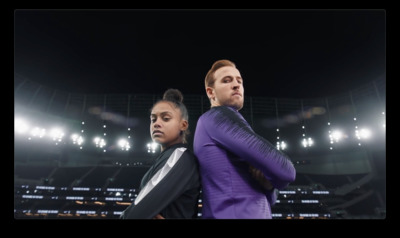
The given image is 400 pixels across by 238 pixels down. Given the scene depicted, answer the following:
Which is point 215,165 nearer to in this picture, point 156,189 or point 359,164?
point 156,189

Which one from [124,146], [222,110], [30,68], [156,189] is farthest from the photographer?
[124,146]

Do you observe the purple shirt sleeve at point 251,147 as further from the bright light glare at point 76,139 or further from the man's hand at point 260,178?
the bright light glare at point 76,139

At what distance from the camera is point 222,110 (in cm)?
151

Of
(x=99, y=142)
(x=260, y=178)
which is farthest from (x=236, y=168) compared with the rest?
(x=99, y=142)

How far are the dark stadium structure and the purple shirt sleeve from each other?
13748 mm

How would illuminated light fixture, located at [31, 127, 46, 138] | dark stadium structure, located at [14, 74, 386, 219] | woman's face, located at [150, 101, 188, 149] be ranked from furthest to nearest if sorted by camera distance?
illuminated light fixture, located at [31, 127, 46, 138] → dark stadium structure, located at [14, 74, 386, 219] → woman's face, located at [150, 101, 188, 149]

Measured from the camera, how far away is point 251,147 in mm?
1319

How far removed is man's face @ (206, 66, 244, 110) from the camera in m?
1.66

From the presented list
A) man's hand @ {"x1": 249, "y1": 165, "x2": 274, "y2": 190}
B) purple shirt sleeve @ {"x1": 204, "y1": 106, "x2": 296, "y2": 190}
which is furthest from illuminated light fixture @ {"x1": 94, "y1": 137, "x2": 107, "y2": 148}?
man's hand @ {"x1": 249, "y1": 165, "x2": 274, "y2": 190}

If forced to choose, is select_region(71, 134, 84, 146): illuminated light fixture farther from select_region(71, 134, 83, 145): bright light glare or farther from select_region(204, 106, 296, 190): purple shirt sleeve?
select_region(204, 106, 296, 190): purple shirt sleeve

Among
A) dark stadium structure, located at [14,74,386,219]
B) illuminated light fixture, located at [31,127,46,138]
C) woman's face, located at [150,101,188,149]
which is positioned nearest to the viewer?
woman's face, located at [150,101,188,149]

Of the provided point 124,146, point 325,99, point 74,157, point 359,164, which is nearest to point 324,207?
point 359,164

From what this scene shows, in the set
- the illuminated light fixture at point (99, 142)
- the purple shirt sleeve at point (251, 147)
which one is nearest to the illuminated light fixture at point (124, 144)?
the illuminated light fixture at point (99, 142)

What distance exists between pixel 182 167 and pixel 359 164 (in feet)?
61.0
